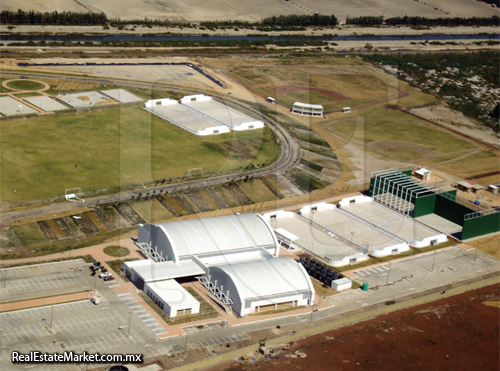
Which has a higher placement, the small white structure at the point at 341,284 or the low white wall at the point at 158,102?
the low white wall at the point at 158,102

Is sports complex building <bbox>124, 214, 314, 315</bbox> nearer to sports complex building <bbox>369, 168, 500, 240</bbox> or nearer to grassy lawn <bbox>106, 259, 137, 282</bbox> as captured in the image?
grassy lawn <bbox>106, 259, 137, 282</bbox>

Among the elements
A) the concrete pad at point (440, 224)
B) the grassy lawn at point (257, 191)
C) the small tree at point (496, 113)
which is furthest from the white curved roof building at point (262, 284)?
the small tree at point (496, 113)

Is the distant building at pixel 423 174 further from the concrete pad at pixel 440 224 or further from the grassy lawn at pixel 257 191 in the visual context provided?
the grassy lawn at pixel 257 191

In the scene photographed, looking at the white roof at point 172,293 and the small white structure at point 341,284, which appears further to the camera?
the small white structure at point 341,284

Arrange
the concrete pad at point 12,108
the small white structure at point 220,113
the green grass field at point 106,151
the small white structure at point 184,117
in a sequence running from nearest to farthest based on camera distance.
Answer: the green grass field at point 106,151 < the concrete pad at point 12,108 < the small white structure at point 184,117 < the small white structure at point 220,113

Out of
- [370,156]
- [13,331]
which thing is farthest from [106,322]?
[370,156]

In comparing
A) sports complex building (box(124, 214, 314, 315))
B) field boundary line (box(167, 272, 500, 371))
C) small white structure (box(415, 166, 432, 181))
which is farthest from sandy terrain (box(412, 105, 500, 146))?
sports complex building (box(124, 214, 314, 315))
